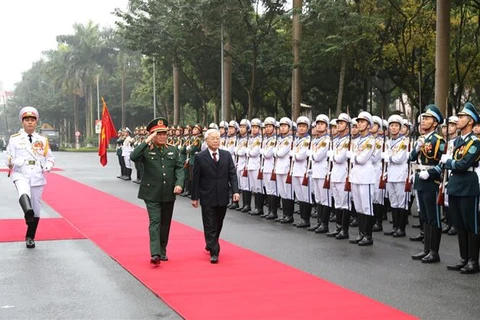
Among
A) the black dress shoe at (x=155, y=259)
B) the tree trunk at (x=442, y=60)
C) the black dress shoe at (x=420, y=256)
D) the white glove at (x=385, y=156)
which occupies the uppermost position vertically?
the tree trunk at (x=442, y=60)

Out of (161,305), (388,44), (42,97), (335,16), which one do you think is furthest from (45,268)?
(42,97)

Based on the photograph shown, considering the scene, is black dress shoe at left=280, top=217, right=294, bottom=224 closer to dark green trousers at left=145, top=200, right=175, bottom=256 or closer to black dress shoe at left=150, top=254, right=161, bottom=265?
dark green trousers at left=145, top=200, right=175, bottom=256

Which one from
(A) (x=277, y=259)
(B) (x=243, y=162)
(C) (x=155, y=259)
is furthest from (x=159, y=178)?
(B) (x=243, y=162)

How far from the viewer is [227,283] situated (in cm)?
800

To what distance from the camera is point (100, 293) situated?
24.4 ft

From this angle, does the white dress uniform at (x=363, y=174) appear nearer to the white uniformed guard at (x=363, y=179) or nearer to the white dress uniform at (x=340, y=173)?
the white uniformed guard at (x=363, y=179)

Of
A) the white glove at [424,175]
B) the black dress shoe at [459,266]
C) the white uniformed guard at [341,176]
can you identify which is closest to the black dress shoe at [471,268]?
the black dress shoe at [459,266]

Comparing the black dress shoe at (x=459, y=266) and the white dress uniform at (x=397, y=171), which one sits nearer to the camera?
the black dress shoe at (x=459, y=266)

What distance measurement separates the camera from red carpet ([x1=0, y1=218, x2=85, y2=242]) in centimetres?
1148

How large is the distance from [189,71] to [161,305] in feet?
109

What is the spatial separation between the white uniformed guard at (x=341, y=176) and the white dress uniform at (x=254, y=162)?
3.36 m

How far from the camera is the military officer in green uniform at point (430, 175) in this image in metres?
9.25

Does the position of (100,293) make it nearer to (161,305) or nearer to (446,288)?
(161,305)

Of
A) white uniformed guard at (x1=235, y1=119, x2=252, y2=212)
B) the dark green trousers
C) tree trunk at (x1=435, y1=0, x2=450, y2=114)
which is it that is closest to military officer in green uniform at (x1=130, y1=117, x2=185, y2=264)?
the dark green trousers
